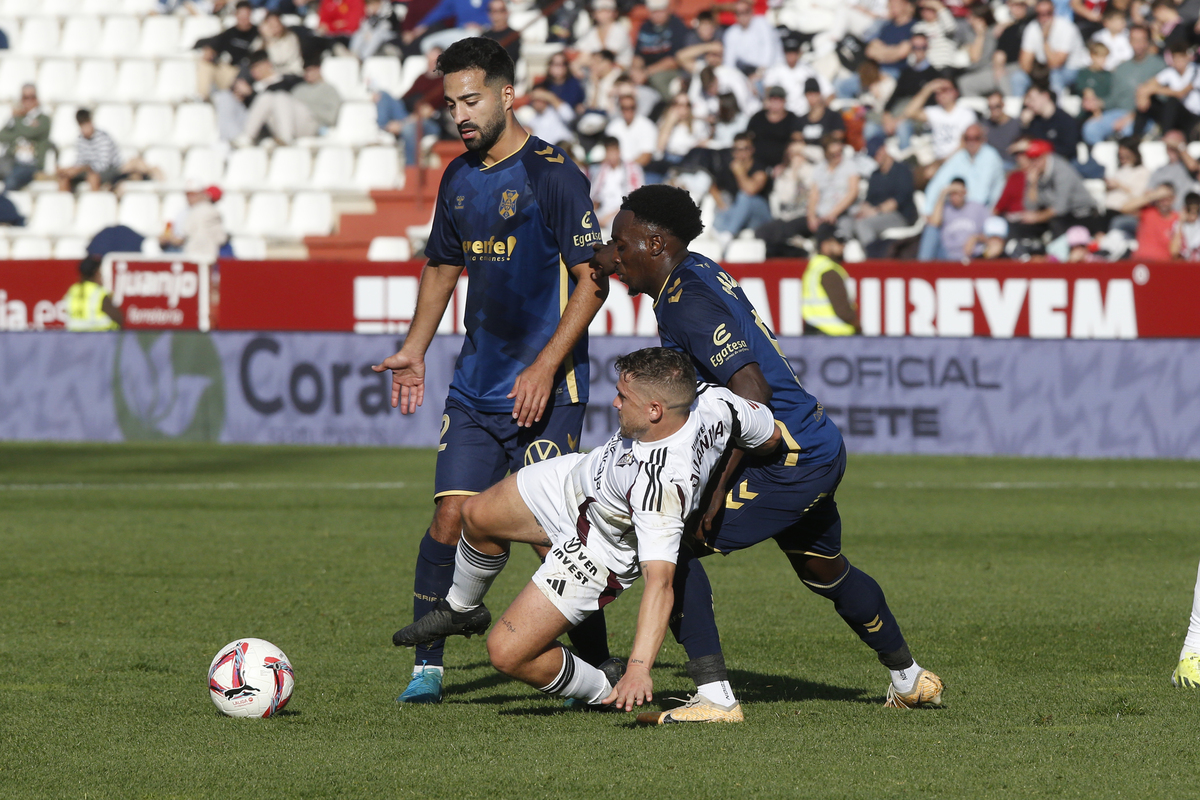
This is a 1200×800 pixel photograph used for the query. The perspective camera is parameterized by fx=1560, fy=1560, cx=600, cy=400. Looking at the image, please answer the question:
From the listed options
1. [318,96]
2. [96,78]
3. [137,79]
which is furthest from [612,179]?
[96,78]

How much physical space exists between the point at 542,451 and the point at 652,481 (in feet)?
3.44

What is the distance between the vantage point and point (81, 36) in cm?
2666

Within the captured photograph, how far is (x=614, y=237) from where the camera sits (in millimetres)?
5379

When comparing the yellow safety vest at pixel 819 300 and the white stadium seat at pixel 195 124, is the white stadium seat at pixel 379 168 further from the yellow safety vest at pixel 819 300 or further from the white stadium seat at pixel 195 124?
the yellow safety vest at pixel 819 300

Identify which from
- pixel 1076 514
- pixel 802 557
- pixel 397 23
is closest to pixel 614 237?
pixel 802 557

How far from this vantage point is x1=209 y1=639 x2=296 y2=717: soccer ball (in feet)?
17.6

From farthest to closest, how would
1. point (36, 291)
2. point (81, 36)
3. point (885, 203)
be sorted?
point (81, 36), point (36, 291), point (885, 203)

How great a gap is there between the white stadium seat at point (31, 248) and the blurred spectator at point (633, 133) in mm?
8634

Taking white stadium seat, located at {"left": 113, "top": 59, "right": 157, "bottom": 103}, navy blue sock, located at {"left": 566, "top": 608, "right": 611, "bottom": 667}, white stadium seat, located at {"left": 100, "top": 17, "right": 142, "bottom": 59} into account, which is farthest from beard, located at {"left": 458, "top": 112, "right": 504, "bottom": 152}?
white stadium seat, located at {"left": 100, "top": 17, "right": 142, "bottom": 59}

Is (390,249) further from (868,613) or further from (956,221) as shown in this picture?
(868,613)

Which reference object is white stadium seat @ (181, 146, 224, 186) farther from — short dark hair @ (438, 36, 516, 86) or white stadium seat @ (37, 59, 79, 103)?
short dark hair @ (438, 36, 516, 86)

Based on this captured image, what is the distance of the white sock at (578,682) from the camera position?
5355 millimetres

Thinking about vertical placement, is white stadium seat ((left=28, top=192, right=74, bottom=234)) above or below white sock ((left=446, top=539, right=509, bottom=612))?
above

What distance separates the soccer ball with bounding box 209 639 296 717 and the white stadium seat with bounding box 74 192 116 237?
751 inches
